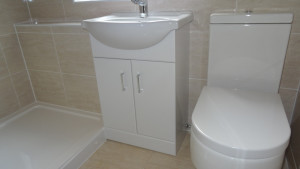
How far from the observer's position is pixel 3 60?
173cm

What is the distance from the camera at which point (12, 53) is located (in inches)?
70.7

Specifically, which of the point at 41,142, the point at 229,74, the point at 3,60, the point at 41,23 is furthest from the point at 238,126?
the point at 3,60

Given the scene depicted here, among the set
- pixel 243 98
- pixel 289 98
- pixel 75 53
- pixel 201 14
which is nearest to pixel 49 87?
pixel 75 53

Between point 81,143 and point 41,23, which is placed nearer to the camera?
point 81,143

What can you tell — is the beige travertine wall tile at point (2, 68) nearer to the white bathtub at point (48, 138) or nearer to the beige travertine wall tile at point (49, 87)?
the beige travertine wall tile at point (49, 87)

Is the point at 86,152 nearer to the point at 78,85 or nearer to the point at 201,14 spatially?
the point at 78,85

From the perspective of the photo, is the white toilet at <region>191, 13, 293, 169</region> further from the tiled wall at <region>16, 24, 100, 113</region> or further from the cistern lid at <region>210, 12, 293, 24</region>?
the tiled wall at <region>16, 24, 100, 113</region>

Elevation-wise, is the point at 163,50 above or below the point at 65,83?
above

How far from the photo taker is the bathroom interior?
129cm

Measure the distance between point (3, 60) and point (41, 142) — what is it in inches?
27.8

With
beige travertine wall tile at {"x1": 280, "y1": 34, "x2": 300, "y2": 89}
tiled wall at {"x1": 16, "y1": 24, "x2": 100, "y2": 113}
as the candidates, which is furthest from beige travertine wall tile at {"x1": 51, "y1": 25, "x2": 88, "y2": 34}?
beige travertine wall tile at {"x1": 280, "y1": 34, "x2": 300, "y2": 89}

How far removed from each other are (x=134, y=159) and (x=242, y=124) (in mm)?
780

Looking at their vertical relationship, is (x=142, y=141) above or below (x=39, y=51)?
below

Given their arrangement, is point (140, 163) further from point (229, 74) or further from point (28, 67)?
point (28, 67)
